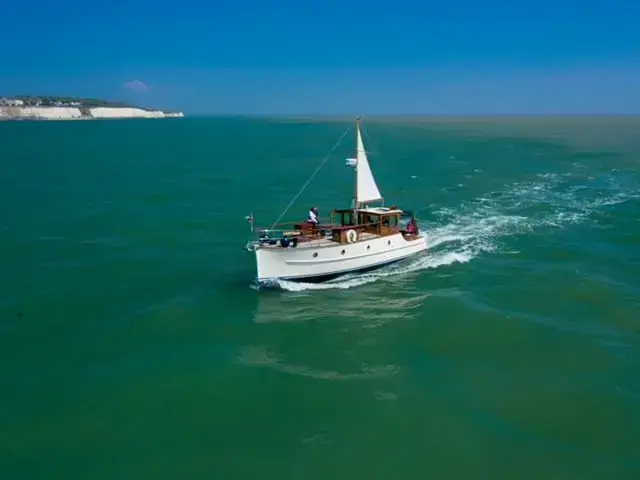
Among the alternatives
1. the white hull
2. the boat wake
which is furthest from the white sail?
the boat wake

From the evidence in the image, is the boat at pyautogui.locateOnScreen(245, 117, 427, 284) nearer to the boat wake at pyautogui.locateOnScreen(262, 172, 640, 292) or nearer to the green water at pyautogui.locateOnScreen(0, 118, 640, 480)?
the boat wake at pyautogui.locateOnScreen(262, 172, 640, 292)

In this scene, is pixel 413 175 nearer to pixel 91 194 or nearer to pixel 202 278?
pixel 91 194

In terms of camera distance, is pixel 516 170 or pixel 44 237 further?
pixel 516 170

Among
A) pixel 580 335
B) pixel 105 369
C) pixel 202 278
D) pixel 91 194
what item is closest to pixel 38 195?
pixel 91 194

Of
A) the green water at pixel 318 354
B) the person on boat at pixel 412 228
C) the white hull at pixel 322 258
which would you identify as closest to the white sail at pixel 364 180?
the white hull at pixel 322 258

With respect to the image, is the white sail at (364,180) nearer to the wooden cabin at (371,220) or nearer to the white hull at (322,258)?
the wooden cabin at (371,220)

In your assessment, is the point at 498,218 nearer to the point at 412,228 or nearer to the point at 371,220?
the point at 412,228
